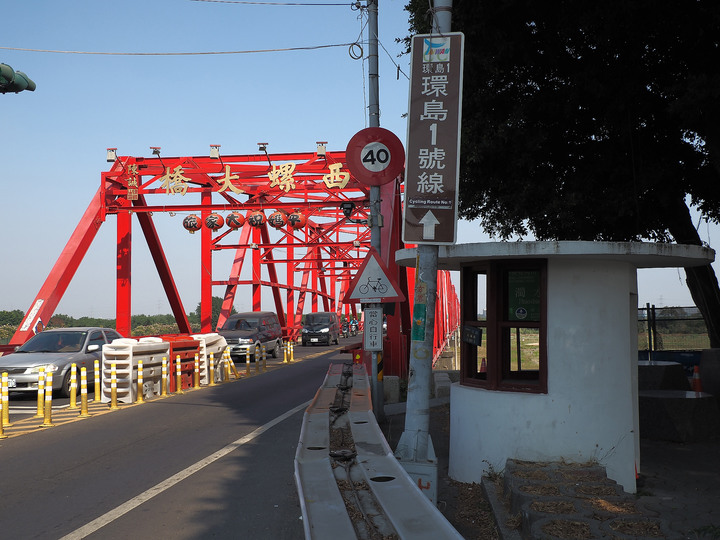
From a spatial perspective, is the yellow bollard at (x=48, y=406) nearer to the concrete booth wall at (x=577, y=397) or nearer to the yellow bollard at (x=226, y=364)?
the concrete booth wall at (x=577, y=397)

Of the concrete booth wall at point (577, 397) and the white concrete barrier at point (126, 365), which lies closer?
the concrete booth wall at point (577, 397)

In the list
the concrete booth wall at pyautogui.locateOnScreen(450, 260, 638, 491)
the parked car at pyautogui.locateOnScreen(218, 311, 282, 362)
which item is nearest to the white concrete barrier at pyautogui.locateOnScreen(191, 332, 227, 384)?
the parked car at pyautogui.locateOnScreen(218, 311, 282, 362)

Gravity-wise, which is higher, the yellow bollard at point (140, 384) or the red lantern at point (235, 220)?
the red lantern at point (235, 220)

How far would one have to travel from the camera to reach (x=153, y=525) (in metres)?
5.82

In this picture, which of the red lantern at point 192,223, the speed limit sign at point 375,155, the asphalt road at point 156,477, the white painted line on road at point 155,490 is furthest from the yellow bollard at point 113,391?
the red lantern at point 192,223

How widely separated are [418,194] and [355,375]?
19.0 feet

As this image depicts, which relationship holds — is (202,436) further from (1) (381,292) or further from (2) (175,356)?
(2) (175,356)

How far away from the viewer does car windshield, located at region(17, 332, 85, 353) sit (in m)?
16.4

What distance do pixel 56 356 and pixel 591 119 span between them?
12823 mm

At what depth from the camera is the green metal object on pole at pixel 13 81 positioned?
26.4ft

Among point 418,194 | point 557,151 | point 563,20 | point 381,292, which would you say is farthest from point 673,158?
point 418,194

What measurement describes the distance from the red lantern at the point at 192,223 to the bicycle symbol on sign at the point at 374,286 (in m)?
16.6

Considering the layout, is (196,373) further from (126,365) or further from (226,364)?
(126,365)

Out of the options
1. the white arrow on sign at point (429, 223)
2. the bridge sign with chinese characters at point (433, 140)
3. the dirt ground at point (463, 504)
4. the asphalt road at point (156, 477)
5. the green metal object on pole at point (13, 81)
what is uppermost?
the green metal object on pole at point (13, 81)
